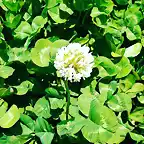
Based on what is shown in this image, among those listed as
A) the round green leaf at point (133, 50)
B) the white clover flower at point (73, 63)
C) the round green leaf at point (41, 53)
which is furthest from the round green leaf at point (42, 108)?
the round green leaf at point (133, 50)

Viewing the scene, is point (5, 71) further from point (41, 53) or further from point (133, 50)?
point (133, 50)

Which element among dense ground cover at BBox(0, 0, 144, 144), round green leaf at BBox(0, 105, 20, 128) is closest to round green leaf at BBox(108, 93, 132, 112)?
dense ground cover at BBox(0, 0, 144, 144)

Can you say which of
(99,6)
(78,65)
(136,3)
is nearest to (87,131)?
(78,65)

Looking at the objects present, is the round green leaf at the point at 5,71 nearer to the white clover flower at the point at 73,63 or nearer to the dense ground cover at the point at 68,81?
the dense ground cover at the point at 68,81

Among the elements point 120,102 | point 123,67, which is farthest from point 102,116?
point 123,67

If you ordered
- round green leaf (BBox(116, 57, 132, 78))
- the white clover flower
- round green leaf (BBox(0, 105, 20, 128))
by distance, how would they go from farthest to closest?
1. round green leaf (BBox(116, 57, 132, 78))
2. round green leaf (BBox(0, 105, 20, 128))
3. the white clover flower

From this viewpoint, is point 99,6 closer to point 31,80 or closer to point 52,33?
point 52,33

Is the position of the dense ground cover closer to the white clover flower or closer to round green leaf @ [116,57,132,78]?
round green leaf @ [116,57,132,78]
